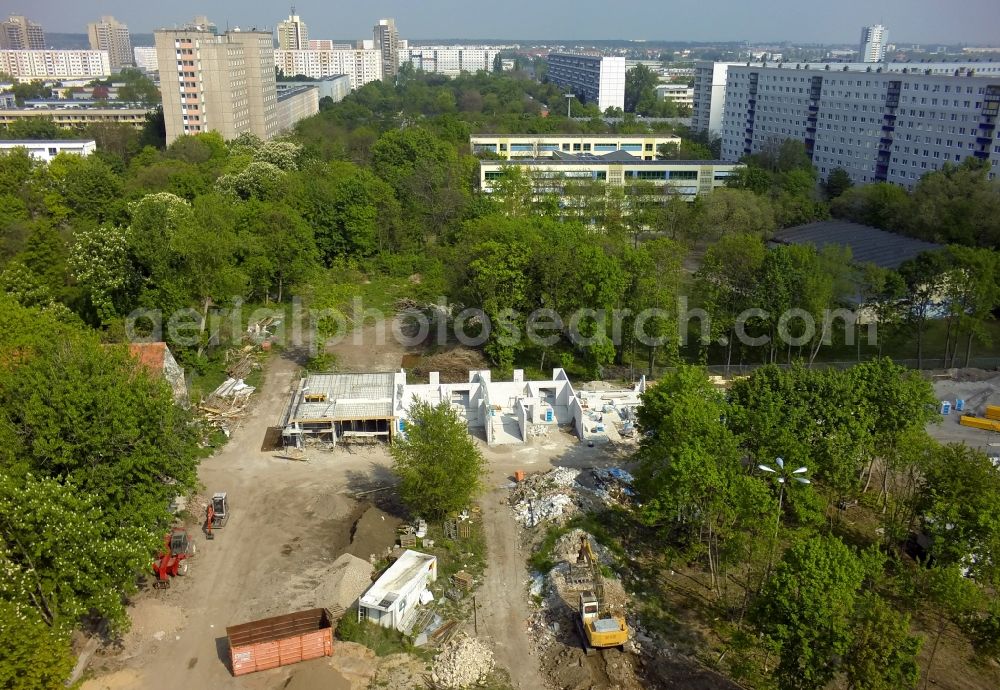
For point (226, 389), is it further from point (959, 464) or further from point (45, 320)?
point (959, 464)

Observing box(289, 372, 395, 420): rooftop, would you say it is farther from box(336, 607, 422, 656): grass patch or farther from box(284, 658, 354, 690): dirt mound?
box(284, 658, 354, 690): dirt mound

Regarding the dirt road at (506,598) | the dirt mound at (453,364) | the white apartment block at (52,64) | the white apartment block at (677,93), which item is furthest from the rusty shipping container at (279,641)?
the white apartment block at (52,64)

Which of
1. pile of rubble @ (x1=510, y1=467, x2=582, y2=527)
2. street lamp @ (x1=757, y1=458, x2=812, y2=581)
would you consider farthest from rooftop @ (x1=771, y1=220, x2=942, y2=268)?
street lamp @ (x1=757, y1=458, x2=812, y2=581)

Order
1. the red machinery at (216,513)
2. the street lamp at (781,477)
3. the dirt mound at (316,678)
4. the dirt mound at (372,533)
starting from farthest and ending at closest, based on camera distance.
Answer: the red machinery at (216,513), the dirt mound at (372,533), the street lamp at (781,477), the dirt mound at (316,678)

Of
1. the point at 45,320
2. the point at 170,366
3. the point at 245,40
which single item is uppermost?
the point at 245,40

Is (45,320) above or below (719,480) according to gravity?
above

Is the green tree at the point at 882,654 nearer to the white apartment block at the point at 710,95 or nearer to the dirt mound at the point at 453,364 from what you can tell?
the dirt mound at the point at 453,364

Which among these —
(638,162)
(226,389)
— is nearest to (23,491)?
(226,389)
